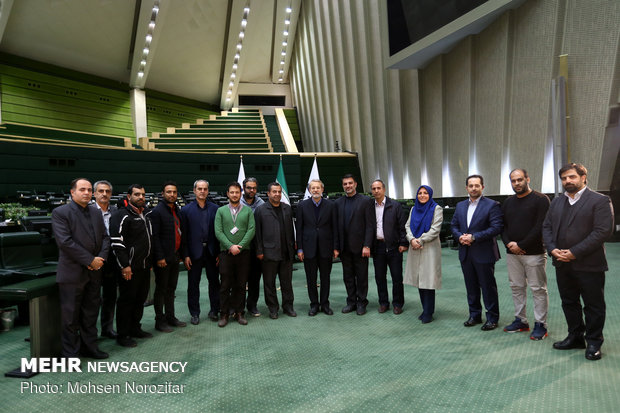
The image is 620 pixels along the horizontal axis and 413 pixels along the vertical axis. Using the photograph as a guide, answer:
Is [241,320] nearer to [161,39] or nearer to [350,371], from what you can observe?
[350,371]

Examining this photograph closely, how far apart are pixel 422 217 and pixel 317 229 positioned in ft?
3.11

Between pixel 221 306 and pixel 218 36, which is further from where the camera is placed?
pixel 218 36

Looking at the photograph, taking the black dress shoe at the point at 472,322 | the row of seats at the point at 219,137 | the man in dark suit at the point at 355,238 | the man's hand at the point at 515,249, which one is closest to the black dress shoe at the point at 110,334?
the man in dark suit at the point at 355,238

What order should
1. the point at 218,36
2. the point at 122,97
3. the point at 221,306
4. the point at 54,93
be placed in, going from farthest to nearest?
the point at 218,36 → the point at 122,97 → the point at 54,93 → the point at 221,306

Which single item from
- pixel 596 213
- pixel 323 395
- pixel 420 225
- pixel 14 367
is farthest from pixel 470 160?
pixel 14 367

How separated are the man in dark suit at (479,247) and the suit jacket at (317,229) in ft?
3.64

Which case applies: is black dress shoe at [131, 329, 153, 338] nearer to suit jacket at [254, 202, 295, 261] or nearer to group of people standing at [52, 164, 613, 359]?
group of people standing at [52, 164, 613, 359]

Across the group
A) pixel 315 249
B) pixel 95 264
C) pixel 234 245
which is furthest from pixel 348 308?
pixel 95 264

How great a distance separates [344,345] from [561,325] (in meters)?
1.64

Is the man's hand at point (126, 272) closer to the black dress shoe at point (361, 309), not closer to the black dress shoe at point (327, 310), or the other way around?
the black dress shoe at point (327, 310)

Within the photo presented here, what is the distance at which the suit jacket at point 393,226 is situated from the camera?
3.62 m

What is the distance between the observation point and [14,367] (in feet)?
8.11

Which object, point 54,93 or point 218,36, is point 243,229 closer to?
point 54,93

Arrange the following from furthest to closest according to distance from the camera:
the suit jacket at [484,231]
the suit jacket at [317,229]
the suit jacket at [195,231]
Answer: the suit jacket at [317,229] → the suit jacket at [195,231] → the suit jacket at [484,231]
